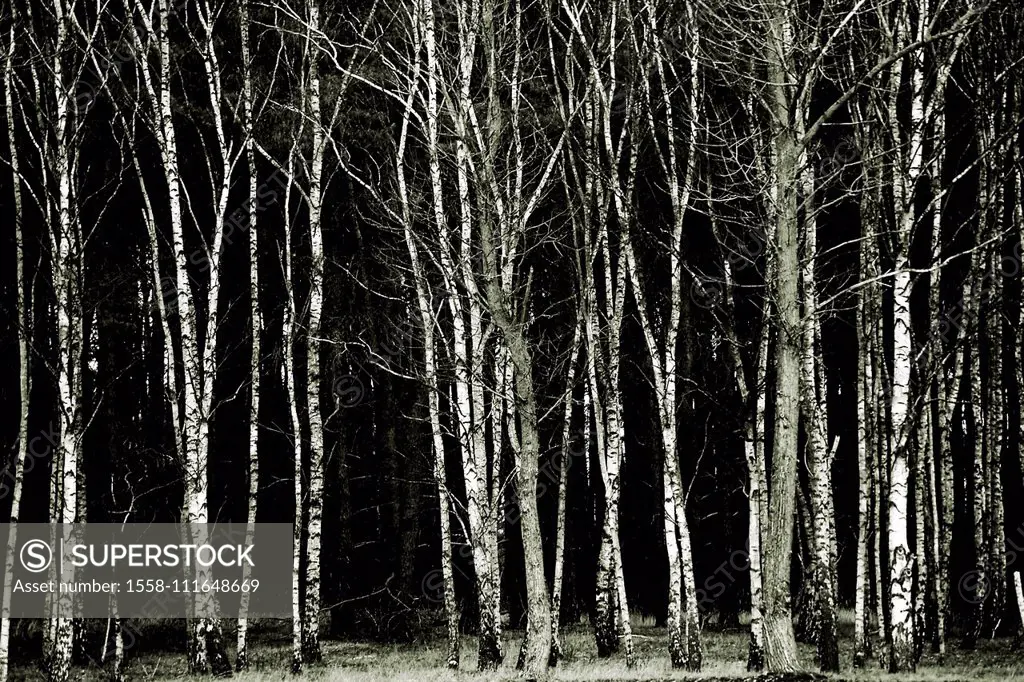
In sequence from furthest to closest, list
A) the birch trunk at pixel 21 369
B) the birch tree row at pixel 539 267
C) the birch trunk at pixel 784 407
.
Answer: the birch trunk at pixel 21 369, the birch tree row at pixel 539 267, the birch trunk at pixel 784 407

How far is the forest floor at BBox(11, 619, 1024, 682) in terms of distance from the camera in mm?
10961

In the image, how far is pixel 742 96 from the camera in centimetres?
1351

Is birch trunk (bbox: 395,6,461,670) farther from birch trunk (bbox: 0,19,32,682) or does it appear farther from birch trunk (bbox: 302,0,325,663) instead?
birch trunk (bbox: 0,19,32,682)

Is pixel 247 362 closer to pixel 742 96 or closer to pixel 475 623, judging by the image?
pixel 475 623

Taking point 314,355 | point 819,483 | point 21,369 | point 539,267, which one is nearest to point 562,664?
point 819,483

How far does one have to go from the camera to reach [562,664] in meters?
14.0

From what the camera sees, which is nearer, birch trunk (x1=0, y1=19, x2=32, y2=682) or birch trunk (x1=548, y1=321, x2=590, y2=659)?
birch trunk (x1=0, y1=19, x2=32, y2=682)

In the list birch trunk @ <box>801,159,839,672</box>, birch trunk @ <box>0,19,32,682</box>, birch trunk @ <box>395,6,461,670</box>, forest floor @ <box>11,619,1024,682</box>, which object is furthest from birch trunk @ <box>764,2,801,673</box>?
birch trunk @ <box>0,19,32,682</box>

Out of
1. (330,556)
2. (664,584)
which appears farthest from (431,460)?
(664,584)

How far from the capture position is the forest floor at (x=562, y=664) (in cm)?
1096

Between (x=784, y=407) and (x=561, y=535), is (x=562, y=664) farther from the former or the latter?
(x=784, y=407)

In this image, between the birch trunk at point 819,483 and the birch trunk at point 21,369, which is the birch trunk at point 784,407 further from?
the birch trunk at point 21,369

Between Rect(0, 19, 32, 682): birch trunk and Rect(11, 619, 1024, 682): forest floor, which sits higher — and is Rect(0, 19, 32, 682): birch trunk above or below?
above

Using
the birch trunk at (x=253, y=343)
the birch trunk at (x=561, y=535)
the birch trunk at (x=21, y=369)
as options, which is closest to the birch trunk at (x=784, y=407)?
the birch trunk at (x=561, y=535)
